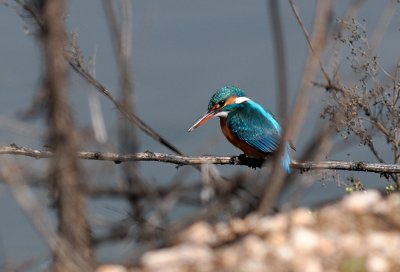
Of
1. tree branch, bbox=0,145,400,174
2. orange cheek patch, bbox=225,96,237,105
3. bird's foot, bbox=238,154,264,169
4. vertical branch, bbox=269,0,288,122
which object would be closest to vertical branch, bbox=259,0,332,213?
vertical branch, bbox=269,0,288,122

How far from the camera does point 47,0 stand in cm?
540

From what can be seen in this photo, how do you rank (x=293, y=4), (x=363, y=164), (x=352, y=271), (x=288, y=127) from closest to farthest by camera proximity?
(x=288, y=127) → (x=352, y=271) → (x=293, y=4) → (x=363, y=164)

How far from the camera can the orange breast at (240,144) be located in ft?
33.5

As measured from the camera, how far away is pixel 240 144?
10.4m

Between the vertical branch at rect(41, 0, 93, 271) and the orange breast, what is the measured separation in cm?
467

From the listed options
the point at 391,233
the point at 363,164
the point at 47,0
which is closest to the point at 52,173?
the point at 47,0

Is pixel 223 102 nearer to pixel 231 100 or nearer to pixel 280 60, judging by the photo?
pixel 231 100

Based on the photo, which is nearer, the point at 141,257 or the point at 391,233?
the point at 141,257

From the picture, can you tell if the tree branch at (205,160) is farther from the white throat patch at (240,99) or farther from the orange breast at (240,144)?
the white throat patch at (240,99)

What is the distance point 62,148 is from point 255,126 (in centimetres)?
514

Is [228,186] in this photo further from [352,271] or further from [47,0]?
[47,0]

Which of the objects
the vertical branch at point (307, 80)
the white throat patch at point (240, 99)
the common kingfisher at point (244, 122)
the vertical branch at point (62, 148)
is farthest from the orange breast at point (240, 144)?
the vertical branch at point (307, 80)

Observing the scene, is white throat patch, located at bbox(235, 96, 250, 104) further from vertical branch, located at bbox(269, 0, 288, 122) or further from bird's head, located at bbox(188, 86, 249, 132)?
vertical branch, located at bbox(269, 0, 288, 122)

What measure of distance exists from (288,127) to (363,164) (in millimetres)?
4606
